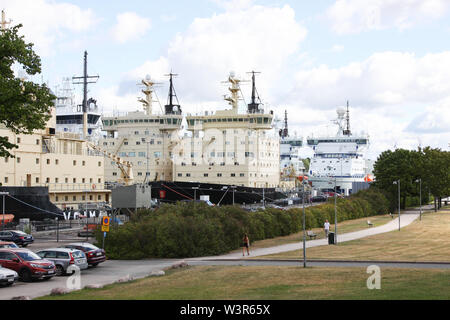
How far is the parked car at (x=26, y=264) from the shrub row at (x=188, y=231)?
301 inches

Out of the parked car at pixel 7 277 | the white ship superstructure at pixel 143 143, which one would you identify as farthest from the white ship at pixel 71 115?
the parked car at pixel 7 277

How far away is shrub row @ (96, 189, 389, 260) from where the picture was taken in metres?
28.7

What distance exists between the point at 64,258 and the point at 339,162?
8009 centimetres

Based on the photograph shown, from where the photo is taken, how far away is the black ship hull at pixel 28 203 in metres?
40.0

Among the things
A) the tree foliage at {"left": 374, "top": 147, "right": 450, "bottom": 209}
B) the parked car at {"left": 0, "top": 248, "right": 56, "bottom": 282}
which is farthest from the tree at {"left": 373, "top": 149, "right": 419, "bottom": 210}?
the parked car at {"left": 0, "top": 248, "right": 56, "bottom": 282}

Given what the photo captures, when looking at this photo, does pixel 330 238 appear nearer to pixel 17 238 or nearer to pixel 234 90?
pixel 17 238

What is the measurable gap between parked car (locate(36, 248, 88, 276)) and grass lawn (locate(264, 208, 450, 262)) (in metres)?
8.78

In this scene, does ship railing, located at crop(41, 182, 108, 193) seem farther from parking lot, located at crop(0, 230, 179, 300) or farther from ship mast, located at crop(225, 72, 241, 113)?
ship mast, located at crop(225, 72, 241, 113)

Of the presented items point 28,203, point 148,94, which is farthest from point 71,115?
point 28,203

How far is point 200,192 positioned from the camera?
62.1 m

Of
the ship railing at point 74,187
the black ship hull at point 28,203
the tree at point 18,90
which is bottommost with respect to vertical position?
the black ship hull at point 28,203

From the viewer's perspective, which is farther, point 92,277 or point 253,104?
point 253,104

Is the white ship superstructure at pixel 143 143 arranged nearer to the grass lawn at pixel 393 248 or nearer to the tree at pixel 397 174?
the tree at pixel 397 174

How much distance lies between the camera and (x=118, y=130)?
7162 cm
